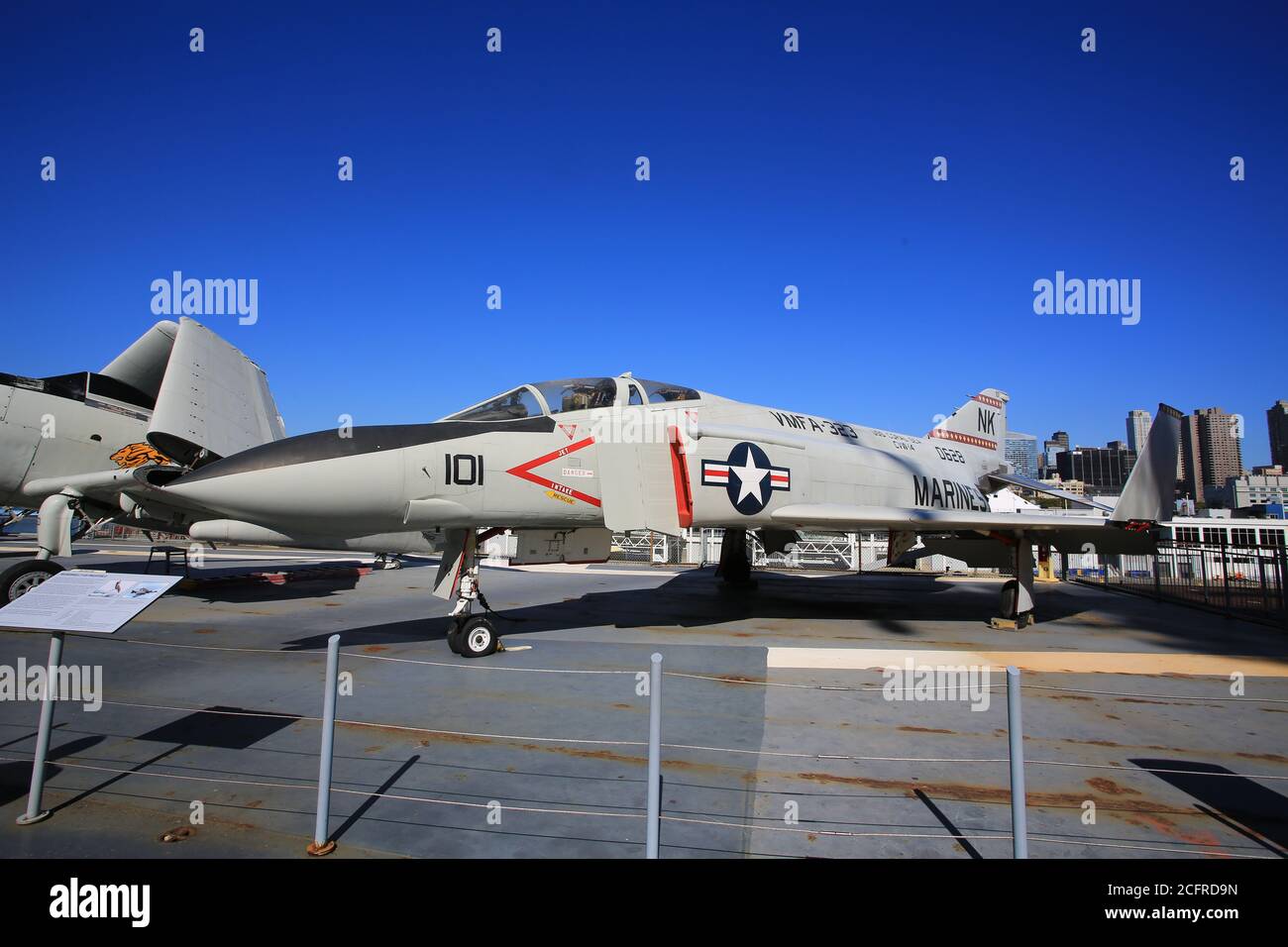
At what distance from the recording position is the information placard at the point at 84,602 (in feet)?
11.9

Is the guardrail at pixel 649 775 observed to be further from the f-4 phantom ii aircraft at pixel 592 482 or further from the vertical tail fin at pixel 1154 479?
the vertical tail fin at pixel 1154 479

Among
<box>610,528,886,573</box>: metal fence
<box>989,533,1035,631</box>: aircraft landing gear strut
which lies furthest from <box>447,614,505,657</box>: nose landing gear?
<box>610,528,886,573</box>: metal fence

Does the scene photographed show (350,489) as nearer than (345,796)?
No

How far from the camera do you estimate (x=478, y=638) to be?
8.09 m

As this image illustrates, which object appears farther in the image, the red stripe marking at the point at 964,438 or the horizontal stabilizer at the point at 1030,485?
the red stripe marking at the point at 964,438

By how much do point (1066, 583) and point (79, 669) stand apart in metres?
25.0

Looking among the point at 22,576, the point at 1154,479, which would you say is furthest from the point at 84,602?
the point at 1154,479

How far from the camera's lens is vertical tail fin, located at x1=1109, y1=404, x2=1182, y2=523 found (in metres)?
10.5

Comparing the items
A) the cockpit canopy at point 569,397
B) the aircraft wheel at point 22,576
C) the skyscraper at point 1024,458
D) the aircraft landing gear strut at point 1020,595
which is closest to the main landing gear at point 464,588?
the cockpit canopy at point 569,397

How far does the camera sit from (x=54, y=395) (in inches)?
524

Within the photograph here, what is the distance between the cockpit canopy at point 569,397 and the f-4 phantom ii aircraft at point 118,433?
23.1 ft

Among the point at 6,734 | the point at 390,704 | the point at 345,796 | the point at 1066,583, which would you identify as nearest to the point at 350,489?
the point at 390,704
